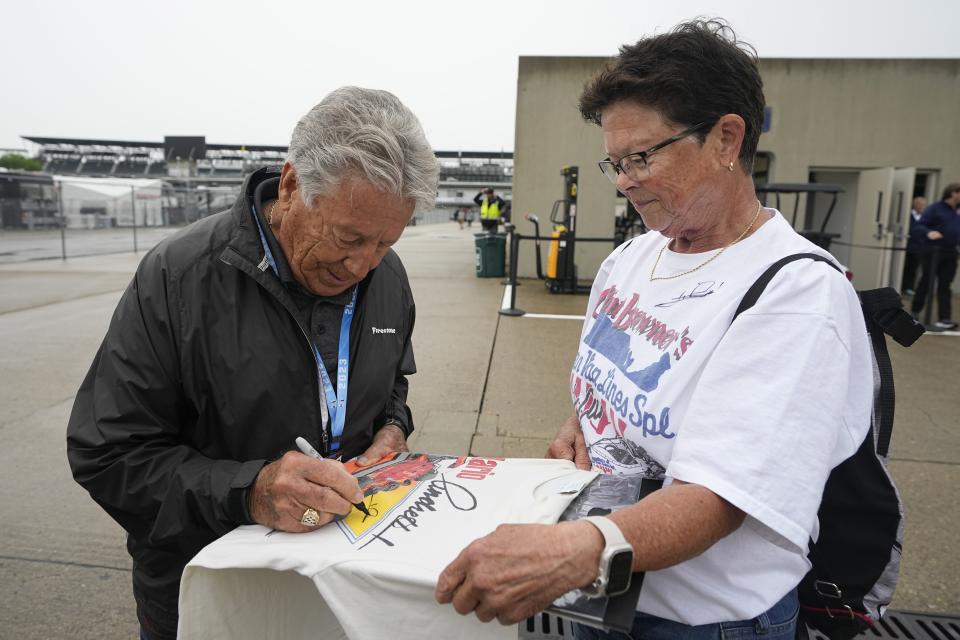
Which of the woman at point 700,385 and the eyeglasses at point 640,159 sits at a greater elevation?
the eyeglasses at point 640,159

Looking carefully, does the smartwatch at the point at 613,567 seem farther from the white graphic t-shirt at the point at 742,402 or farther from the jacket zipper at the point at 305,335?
the jacket zipper at the point at 305,335

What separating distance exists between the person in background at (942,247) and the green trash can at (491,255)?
6740mm

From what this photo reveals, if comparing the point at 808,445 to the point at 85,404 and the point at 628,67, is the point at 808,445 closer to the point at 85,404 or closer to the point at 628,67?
the point at 628,67

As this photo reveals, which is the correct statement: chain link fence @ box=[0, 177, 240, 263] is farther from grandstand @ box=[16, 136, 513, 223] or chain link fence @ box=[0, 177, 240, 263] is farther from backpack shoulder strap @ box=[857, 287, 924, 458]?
grandstand @ box=[16, 136, 513, 223]

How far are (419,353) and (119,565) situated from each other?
391 cm

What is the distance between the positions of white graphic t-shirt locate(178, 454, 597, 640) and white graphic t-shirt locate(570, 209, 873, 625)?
24 centimetres

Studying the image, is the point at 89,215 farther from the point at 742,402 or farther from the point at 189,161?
the point at 189,161

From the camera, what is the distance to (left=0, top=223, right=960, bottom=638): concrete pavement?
8.78ft

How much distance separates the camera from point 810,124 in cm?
1122

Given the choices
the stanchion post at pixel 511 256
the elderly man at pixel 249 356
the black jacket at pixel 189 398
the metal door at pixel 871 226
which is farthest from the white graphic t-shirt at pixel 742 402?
the metal door at pixel 871 226

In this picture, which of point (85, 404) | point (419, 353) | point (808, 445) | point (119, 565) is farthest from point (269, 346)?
point (419, 353)

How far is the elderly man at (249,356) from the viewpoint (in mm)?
1402

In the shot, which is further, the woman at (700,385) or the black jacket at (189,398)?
the black jacket at (189,398)
